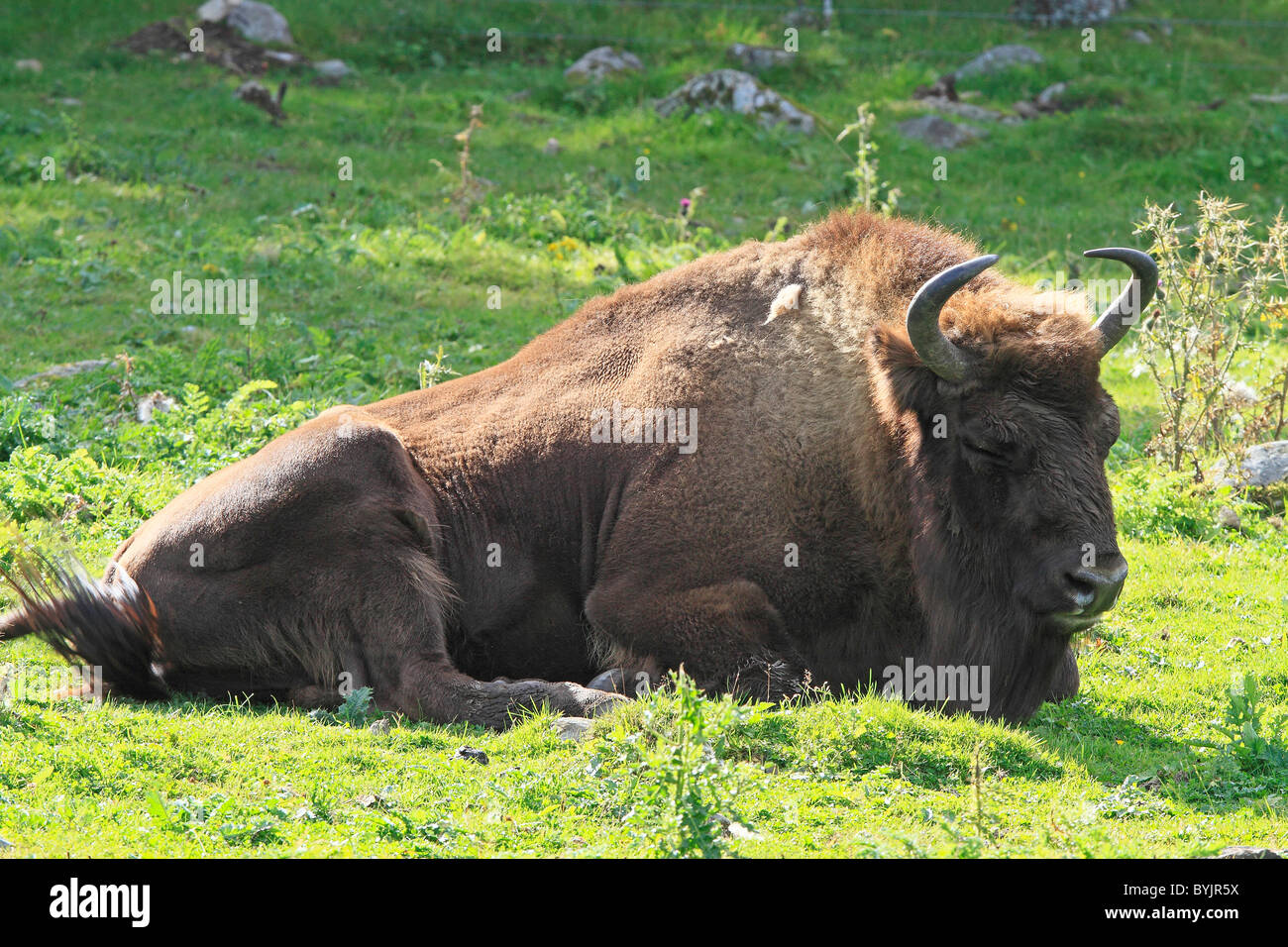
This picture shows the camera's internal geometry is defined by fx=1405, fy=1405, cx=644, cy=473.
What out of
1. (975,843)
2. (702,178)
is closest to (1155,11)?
(702,178)

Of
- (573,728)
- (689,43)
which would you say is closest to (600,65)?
(689,43)

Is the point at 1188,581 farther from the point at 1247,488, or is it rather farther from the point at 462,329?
the point at 462,329

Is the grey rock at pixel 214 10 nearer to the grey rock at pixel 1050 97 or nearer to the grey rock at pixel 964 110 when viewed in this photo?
the grey rock at pixel 964 110

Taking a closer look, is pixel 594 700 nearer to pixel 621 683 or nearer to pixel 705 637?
pixel 621 683

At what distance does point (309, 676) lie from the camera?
259 inches

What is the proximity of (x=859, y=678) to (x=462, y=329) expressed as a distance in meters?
5.84

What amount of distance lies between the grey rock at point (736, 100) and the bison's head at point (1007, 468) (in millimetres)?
10915

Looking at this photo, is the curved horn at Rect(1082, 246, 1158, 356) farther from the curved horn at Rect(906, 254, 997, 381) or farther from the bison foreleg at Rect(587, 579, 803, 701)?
the bison foreleg at Rect(587, 579, 803, 701)

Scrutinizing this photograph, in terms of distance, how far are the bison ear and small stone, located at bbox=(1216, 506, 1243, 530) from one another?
3.41m

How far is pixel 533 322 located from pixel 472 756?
662 centimetres

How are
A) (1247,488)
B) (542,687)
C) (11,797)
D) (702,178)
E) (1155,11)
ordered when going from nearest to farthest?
(11,797) < (542,687) < (1247,488) < (702,178) < (1155,11)

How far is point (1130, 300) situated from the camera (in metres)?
6.39

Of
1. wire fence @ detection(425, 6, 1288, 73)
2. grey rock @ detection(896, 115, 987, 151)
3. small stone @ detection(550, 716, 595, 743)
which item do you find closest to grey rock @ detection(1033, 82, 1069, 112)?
grey rock @ detection(896, 115, 987, 151)

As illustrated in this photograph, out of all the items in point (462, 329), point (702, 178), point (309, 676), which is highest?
point (702, 178)
